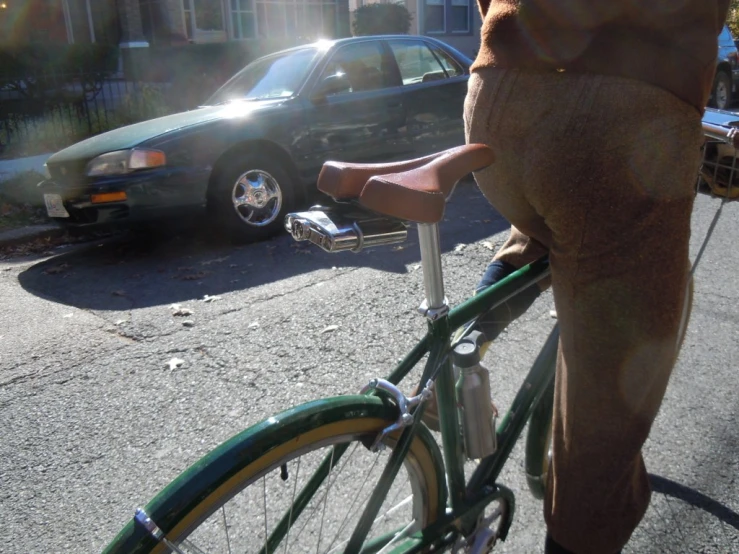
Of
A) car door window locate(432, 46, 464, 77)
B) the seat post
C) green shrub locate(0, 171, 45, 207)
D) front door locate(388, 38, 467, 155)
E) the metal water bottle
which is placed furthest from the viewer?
green shrub locate(0, 171, 45, 207)

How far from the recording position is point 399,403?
1613mm

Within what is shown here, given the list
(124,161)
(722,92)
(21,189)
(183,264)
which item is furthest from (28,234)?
(722,92)

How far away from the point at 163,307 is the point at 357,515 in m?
3.09

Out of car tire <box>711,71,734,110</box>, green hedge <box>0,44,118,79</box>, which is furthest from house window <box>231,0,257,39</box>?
car tire <box>711,71,734,110</box>

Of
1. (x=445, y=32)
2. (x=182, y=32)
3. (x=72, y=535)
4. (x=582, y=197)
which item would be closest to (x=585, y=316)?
(x=582, y=197)

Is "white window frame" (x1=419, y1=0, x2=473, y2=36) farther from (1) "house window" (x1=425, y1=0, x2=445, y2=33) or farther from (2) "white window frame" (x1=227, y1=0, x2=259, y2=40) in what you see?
(2) "white window frame" (x1=227, y1=0, x2=259, y2=40)

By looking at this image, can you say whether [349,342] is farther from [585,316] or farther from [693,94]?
[693,94]

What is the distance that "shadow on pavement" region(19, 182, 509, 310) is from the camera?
16.2 ft

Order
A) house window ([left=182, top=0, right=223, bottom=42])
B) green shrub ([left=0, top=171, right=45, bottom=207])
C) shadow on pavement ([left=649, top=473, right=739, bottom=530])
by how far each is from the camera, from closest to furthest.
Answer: shadow on pavement ([left=649, top=473, right=739, bottom=530])
green shrub ([left=0, top=171, right=45, bottom=207])
house window ([left=182, top=0, right=223, bottom=42])

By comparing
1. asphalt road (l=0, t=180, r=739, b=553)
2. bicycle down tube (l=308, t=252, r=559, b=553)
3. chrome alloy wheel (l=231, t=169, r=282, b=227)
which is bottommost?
asphalt road (l=0, t=180, r=739, b=553)

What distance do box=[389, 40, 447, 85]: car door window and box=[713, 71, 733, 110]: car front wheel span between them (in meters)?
10.7

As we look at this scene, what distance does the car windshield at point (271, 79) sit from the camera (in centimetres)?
650

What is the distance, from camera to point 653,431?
2.96 metres

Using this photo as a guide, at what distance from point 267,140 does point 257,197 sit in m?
0.49
